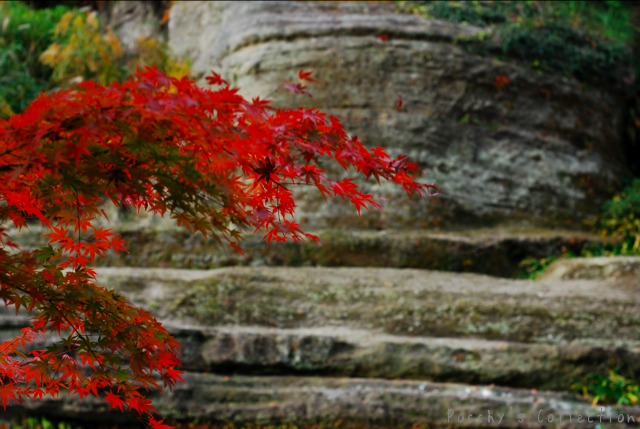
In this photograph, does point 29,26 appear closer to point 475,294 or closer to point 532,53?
point 532,53

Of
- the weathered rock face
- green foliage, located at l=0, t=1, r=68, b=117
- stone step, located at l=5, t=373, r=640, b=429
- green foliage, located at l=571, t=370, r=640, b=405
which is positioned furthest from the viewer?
green foliage, located at l=0, t=1, r=68, b=117

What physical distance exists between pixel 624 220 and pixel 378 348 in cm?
429

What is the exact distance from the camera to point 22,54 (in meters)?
10.8

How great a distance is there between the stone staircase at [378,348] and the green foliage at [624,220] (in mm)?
1541

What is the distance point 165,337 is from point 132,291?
3157 mm

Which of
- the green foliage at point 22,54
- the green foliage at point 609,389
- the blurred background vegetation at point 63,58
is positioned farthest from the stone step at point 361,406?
the green foliage at point 22,54

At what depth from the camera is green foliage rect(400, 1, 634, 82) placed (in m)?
8.38

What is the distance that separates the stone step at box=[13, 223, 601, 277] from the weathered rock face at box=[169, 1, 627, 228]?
56cm

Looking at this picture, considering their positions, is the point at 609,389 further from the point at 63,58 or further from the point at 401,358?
the point at 63,58

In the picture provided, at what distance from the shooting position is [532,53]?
8453 mm

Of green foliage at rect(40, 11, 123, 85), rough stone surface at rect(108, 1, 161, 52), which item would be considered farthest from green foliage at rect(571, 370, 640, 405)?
rough stone surface at rect(108, 1, 161, 52)

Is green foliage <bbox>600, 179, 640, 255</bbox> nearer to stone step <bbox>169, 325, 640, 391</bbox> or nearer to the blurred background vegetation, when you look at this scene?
stone step <bbox>169, 325, 640, 391</bbox>

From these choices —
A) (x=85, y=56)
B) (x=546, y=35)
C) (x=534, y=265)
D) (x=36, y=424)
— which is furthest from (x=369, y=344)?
(x=85, y=56)

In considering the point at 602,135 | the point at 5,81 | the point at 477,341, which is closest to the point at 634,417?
the point at 477,341
